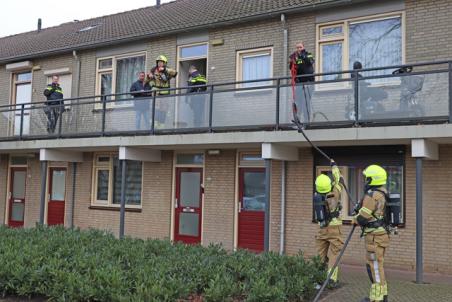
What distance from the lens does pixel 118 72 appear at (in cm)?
1576

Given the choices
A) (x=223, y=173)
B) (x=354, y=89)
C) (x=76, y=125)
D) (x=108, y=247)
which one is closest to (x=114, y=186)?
(x=76, y=125)

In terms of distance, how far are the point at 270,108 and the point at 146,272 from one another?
5212 millimetres

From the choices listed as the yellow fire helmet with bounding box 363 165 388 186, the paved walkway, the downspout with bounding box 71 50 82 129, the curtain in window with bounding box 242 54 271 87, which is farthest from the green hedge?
the downspout with bounding box 71 50 82 129

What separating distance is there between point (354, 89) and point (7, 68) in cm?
1275

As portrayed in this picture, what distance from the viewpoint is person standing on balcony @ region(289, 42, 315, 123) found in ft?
35.0

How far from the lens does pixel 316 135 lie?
409 inches

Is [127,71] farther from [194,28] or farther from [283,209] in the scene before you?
[283,209]

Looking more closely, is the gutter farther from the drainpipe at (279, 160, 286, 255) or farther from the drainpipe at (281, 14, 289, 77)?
the drainpipe at (279, 160, 286, 255)

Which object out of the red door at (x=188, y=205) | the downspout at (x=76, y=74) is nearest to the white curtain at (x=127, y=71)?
the downspout at (x=76, y=74)

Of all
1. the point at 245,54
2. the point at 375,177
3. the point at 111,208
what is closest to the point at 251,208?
the point at 245,54

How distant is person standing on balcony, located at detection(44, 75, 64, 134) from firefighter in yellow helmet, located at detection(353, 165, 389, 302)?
9876 millimetres

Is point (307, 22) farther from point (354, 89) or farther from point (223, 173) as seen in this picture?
point (223, 173)

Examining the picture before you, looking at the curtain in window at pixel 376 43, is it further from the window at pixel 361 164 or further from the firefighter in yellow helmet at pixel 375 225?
the firefighter in yellow helmet at pixel 375 225

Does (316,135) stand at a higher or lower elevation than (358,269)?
higher
